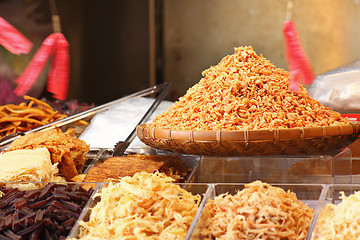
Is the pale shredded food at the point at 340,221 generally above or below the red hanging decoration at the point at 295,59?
below

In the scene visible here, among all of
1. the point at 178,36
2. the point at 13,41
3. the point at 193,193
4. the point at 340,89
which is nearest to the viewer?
the point at 13,41

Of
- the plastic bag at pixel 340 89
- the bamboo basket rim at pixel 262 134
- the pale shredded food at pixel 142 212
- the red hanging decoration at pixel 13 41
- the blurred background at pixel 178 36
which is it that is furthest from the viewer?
the blurred background at pixel 178 36

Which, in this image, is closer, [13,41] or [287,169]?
[13,41]

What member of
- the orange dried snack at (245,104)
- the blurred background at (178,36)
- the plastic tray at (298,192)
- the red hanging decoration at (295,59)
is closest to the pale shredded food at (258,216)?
the plastic tray at (298,192)

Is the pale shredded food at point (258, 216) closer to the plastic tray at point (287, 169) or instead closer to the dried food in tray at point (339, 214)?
the dried food in tray at point (339, 214)

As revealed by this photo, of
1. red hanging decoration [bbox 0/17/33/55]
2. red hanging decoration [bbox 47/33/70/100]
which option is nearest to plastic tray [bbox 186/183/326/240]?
red hanging decoration [bbox 47/33/70/100]

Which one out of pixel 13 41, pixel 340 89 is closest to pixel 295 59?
pixel 13 41

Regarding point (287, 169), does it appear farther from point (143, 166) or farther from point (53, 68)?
point (53, 68)

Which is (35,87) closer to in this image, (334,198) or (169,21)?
(169,21)
